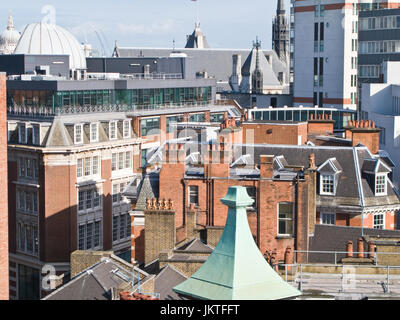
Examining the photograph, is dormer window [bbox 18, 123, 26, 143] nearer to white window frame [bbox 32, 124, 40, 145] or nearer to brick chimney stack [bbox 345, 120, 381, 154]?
white window frame [bbox 32, 124, 40, 145]

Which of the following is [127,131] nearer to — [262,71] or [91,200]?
[91,200]

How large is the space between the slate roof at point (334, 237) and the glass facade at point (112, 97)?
34449 millimetres

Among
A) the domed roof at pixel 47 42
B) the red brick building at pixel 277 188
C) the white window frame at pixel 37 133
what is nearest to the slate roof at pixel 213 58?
the domed roof at pixel 47 42

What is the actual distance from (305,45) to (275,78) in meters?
53.8

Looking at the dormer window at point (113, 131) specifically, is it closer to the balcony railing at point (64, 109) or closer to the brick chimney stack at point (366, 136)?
the balcony railing at point (64, 109)

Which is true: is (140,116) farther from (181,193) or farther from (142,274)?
(142,274)

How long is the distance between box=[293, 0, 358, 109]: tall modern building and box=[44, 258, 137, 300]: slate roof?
284 feet

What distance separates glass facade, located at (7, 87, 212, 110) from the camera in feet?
233

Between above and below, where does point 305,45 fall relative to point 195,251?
above

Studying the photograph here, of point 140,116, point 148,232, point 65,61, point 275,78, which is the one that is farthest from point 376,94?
point 275,78

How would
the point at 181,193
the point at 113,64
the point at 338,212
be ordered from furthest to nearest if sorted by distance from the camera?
the point at 113,64
the point at 338,212
the point at 181,193

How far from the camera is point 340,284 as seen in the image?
2642 centimetres

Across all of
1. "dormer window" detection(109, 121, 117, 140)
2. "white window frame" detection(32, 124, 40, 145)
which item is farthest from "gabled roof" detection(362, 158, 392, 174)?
"dormer window" detection(109, 121, 117, 140)

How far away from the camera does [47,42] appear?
9031 centimetres
